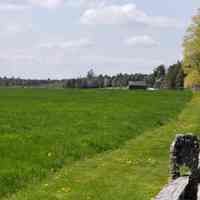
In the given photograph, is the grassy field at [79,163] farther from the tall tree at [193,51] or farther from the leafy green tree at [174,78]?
the leafy green tree at [174,78]

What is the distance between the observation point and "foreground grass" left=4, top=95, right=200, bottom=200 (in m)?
10.5

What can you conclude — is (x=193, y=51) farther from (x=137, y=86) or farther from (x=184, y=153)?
(x=137, y=86)

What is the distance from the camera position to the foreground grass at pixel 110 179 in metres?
10.5

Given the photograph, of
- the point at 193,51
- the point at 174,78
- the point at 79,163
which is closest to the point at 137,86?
the point at 174,78

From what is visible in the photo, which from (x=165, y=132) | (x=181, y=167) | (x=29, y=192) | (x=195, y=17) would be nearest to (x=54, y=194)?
(x=29, y=192)

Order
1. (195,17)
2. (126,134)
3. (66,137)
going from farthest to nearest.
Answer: (195,17), (126,134), (66,137)

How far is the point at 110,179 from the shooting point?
12.1 meters

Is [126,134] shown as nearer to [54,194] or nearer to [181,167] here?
[54,194]

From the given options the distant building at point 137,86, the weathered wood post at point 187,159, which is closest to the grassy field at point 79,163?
the weathered wood post at point 187,159

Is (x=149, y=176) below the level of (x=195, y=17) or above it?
below

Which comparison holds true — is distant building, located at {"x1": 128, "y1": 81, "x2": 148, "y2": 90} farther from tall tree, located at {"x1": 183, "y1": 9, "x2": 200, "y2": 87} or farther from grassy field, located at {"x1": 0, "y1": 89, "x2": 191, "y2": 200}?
grassy field, located at {"x1": 0, "y1": 89, "x2": 191, "y2": 200}

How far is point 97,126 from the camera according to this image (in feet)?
80.1

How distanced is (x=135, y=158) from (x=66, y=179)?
364cm

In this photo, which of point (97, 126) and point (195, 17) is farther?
point (195, 17)
